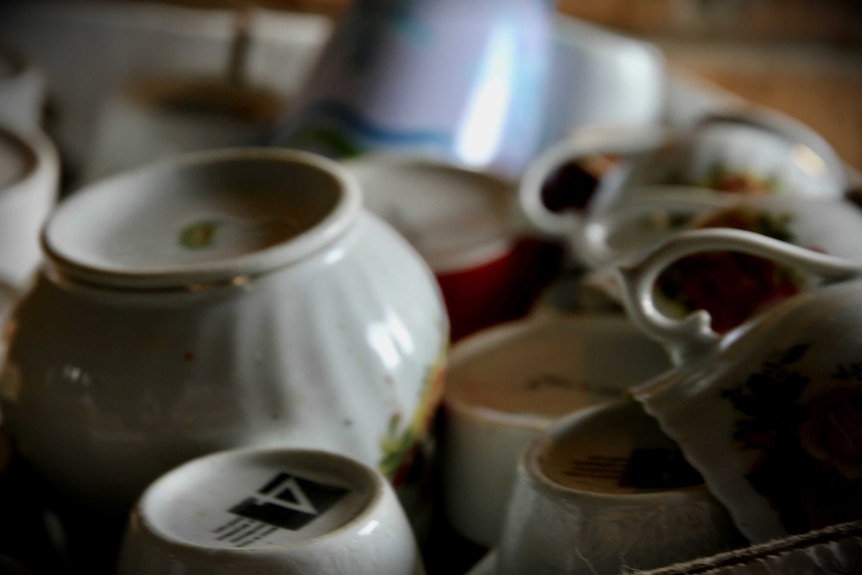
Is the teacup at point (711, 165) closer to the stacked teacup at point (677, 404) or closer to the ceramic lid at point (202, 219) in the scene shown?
the stacked teacup at point (677, 404)

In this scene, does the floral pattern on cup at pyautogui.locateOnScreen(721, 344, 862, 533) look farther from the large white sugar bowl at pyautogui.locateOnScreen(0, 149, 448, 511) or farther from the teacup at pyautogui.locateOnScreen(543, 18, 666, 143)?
the teacup at pyautogui.locateOnScreen(543, 18, 666, 143)

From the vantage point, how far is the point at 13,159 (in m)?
0.59

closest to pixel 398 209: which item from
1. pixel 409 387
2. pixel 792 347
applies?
pixel 409 387

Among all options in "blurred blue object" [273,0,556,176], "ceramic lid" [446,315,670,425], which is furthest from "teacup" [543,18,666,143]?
"ceramic lid" [446,315,670,425]

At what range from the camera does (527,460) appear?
38cm

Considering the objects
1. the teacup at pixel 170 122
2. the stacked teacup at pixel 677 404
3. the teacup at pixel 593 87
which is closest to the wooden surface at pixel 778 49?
the teacup at pixel 593 87

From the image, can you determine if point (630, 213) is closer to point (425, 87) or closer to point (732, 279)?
point (732, 279)

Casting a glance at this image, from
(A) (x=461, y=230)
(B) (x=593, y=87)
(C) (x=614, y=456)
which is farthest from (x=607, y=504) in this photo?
(B) (x=593, y=87)

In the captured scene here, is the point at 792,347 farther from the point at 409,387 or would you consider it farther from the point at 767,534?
the point at 409,387

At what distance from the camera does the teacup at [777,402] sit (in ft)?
1.05

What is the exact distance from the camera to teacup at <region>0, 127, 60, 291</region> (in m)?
0.54

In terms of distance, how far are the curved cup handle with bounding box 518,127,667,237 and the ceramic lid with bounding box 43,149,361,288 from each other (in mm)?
155

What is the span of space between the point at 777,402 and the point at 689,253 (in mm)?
66

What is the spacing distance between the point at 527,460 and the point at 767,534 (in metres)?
0.09
